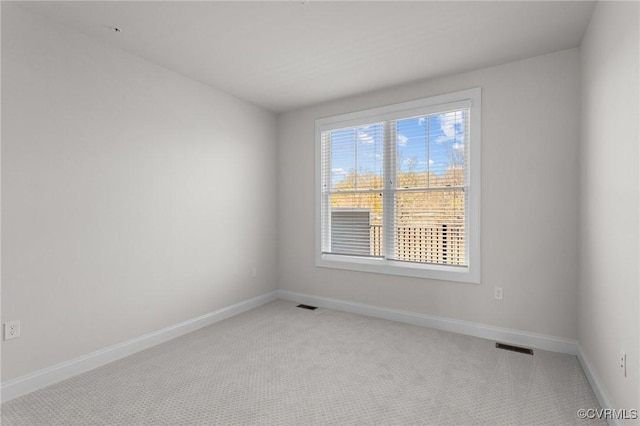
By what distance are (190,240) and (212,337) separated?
987mm

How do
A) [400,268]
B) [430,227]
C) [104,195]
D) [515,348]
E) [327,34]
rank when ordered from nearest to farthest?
[327,34] < [104,195] < [515,348] < [430,227] < [400,268]

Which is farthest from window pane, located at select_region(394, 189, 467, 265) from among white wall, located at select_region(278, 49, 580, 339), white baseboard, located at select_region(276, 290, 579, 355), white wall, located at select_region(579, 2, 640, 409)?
white wall, located at select_region(579, 2, 640, 409)

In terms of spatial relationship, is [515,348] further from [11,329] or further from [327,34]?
[11,329]

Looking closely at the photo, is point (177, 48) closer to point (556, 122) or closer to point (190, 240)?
point (190, 240)

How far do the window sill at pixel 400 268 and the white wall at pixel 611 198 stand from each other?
3.03 feet

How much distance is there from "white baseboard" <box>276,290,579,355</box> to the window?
0.43m

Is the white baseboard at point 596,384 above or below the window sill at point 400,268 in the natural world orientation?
below

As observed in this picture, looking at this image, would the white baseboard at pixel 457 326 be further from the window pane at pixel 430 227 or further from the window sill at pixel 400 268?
the window pane at pixel 430 227

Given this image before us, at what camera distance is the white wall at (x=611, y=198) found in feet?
5.13

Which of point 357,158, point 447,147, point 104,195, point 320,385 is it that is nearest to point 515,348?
point 320,385

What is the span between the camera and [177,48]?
275 centimetres

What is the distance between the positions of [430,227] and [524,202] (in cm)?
89

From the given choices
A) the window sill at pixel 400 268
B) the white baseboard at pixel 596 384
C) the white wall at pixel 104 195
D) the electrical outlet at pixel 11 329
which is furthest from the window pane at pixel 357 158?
the electrical outlet at pixel 11 329

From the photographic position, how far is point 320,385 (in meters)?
2.27
